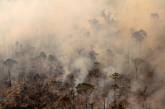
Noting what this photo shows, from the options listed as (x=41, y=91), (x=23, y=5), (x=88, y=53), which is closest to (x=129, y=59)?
(x=88, y=53)

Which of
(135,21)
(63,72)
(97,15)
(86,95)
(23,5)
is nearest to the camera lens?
(86,95)

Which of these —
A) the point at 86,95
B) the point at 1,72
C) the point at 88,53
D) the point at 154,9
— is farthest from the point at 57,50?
the point at 154,9

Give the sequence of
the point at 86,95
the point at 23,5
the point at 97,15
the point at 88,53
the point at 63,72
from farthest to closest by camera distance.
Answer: the point at 23,5
the point at 97,15
the point at 88,53
the point at 63,72
the point at 86,95

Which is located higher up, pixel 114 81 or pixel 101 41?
pixel 101 41

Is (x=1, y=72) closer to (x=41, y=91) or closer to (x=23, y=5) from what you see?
(x=41, y=91)

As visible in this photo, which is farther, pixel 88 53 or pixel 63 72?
pixel 88 53

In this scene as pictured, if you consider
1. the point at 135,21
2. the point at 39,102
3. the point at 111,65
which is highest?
the point at 135,21

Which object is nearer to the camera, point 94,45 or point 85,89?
point 85,89
